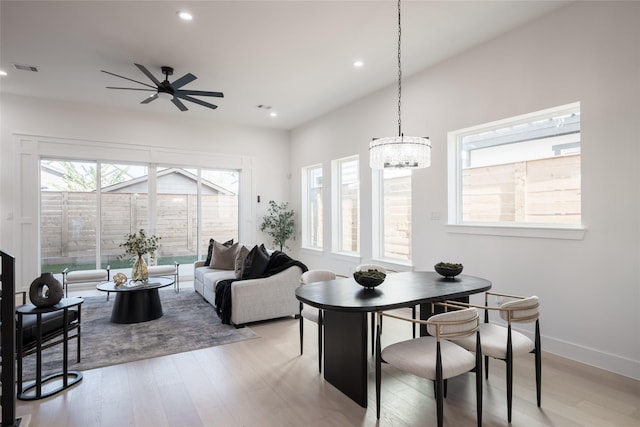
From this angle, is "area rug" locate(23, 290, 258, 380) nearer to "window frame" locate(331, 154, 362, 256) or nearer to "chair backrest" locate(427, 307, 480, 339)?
"chair backrest" locate(427, 307, 480, 339)

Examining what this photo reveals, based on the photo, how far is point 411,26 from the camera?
3588 mm

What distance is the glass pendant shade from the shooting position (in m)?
2.83

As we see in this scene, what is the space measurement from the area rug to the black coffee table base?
0.08 m

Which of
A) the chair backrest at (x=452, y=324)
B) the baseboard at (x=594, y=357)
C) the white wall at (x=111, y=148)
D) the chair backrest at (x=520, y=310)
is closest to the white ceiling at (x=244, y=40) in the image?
the white wall at (x=111, y=148)

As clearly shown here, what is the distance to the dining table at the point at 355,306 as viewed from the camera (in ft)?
7.50

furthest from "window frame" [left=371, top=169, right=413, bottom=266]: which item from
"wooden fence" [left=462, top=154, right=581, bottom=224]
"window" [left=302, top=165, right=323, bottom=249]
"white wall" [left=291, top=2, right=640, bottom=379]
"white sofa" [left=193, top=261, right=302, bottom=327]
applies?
"window" [left=302, top=165, right=323, bottom=249]

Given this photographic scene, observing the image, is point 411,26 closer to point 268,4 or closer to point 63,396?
point 268,4

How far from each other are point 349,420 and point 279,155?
21.2ft

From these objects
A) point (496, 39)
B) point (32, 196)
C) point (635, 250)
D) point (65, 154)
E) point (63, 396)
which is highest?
point (496, 39)

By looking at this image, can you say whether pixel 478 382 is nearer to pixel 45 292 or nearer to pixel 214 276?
pixel 45 292

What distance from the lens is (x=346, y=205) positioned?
6484 millimetres

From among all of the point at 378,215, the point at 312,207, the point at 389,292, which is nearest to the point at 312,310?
the point at 389,292

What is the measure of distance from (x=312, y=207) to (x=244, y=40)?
4.10 metres

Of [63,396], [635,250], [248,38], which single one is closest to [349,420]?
[63,396]
